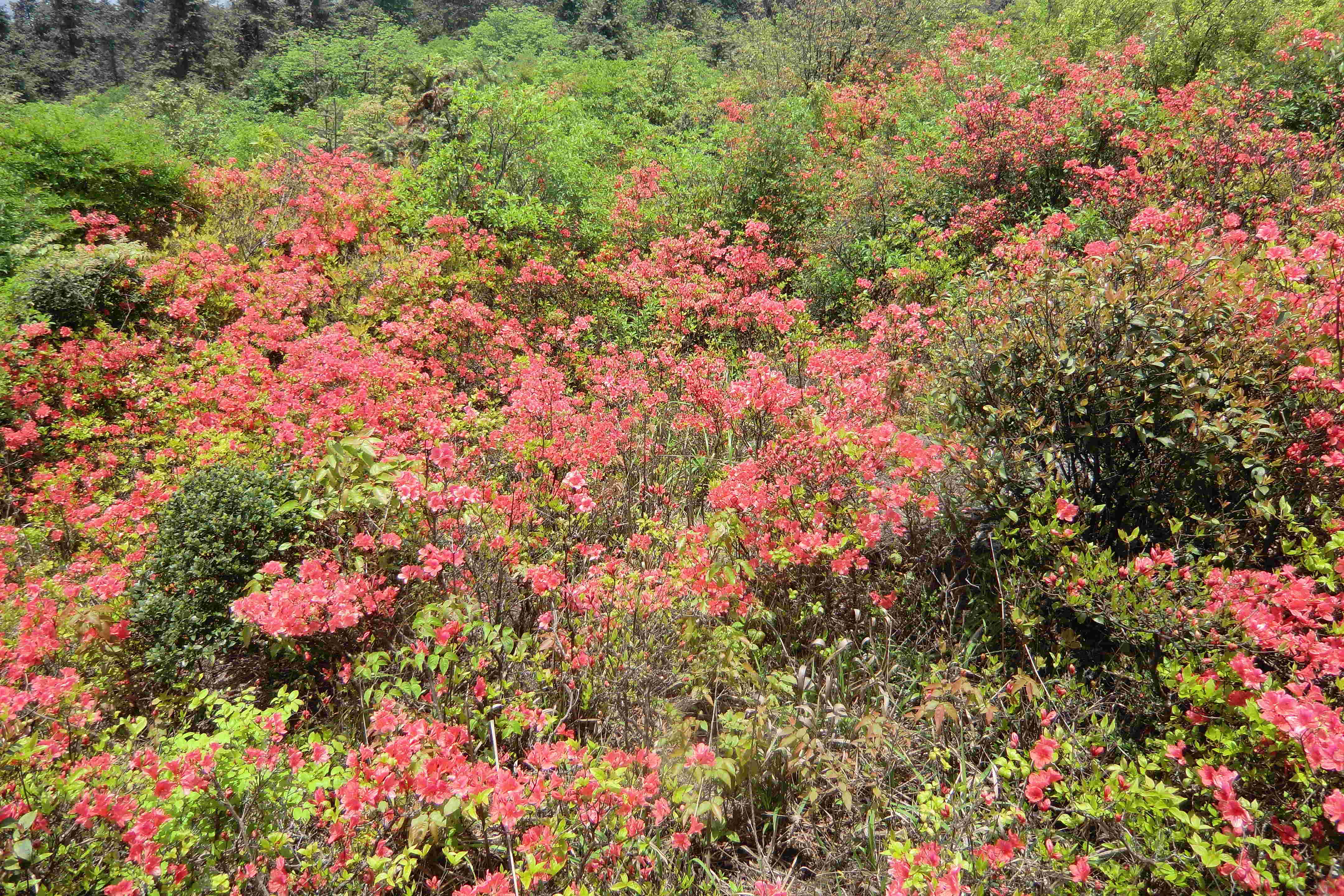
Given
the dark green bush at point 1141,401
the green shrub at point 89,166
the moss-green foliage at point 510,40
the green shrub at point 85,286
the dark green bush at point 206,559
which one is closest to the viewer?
the dark green bush at point 1141,401

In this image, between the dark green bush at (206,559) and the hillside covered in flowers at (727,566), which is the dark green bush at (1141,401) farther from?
the dark green bush at (206,559)

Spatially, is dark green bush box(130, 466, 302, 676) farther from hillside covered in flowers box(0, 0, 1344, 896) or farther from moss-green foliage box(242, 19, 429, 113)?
moss-green foliage box(242, 19, 429, 113)

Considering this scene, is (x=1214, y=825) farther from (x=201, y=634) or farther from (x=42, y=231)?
(x=42, y=231)

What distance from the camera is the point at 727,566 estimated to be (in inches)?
149

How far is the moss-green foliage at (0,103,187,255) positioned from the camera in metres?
8.98

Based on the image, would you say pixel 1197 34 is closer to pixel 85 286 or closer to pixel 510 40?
pixel 85 286

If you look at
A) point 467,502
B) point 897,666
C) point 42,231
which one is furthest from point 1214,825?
point 42,231

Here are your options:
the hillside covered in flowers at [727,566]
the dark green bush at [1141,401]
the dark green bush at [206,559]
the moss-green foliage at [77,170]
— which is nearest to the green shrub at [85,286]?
the hillside covered in flowers at [727,566]

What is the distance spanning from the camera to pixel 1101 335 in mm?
3338

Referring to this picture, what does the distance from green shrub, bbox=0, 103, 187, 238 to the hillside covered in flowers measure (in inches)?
83.6

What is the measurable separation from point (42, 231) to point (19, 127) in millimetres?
1992

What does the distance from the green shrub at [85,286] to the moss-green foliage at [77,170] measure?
152 cm

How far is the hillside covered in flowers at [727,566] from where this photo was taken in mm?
2387

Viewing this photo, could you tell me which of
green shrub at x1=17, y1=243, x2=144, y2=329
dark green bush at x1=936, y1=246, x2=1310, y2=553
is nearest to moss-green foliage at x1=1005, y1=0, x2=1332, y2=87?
dark green bush at x1=936, y1=246, x2=1310, y2=553
